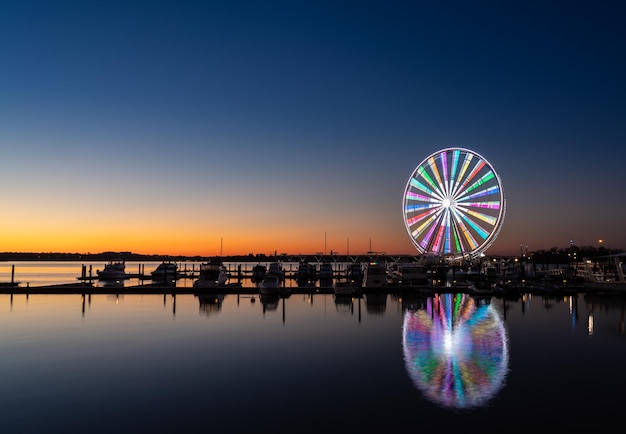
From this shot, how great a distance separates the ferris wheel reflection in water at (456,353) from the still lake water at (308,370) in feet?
0.35

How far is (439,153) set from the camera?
207ft

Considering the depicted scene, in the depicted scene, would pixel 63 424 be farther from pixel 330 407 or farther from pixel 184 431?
pixel 330 407

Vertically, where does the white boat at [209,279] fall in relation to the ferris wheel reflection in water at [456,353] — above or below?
above

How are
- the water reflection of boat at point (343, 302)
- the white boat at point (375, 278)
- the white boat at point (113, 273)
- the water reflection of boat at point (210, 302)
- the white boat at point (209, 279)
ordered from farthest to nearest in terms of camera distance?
the white boat at point (113, 273), the white boat at point (375, 278), the white boat at point (209, 279), the water reflection of boat at point (343, 302), the water reflection of boat at point (210, 302)

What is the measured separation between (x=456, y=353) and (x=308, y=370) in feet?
26.6

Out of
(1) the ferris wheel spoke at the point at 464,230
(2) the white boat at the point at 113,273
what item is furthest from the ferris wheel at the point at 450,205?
(2) the white boat at the point at 113,273

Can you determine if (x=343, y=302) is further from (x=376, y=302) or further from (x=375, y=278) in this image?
(x=375, y=278)

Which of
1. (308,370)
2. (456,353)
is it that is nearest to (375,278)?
(456,353)

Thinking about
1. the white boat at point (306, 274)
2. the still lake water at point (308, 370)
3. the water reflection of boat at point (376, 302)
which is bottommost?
the still lake water at point (308, 370)

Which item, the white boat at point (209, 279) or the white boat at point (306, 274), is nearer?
the white boat at point (209, 279)

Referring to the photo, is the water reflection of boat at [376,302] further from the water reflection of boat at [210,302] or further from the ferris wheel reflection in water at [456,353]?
the water reflection of boat at [210,302]

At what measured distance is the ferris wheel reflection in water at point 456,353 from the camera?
18.8 m

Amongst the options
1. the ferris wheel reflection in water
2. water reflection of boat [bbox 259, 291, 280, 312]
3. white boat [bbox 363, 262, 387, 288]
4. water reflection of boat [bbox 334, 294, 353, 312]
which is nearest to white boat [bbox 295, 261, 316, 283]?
white boat [bbox 363, 262, 387, 288]

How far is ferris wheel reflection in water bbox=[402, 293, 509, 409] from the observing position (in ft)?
61.6
